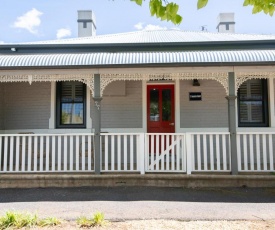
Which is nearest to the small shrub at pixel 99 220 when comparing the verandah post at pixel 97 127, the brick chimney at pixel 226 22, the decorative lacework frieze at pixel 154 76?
the verandah post at pixel 97 127

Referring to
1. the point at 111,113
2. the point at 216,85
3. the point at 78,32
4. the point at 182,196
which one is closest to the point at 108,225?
the point at 182,196

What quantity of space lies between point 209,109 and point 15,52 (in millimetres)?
6305

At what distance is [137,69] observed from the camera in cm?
742

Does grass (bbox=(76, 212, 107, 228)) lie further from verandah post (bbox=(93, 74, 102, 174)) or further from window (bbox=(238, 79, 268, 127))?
window (bbox=(238, 79, 268, 127))

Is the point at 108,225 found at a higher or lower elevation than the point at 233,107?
lower

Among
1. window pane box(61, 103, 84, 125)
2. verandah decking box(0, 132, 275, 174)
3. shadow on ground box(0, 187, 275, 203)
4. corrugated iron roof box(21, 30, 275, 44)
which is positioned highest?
corrugated iron roof box(21, 30, 275, 44)

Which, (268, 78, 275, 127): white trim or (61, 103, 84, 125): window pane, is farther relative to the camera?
(61, 103, 84, 125): window pane

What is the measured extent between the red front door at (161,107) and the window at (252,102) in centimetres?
209

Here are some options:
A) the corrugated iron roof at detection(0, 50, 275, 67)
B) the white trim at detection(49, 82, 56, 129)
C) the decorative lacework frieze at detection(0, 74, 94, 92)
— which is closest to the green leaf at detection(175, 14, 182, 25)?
the corrugated iron roof at detection(0, 50, 275, 67)

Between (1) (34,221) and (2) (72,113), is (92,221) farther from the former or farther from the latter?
(2) (72,113)

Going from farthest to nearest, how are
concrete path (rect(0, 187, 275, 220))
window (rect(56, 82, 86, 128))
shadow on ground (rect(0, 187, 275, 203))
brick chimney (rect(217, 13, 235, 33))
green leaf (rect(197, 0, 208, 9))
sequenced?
brick chimney (rect(217, 13, 235, 33)) → window (rect(56, 82, 86, 128)) → shadow on ground (rect(0, 187, 275, 203)) → concrete path (rect(0, 187, 275, 220)) → green leaf (rect(197, 0, 208, 9))

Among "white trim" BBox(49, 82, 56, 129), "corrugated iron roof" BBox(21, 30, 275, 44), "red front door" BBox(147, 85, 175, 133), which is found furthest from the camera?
"corrugated iron roof" BBox(21, 30, 275, 44)

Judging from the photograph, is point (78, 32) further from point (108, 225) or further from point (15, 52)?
point (108, 225)

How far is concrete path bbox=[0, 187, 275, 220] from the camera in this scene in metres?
5.10
